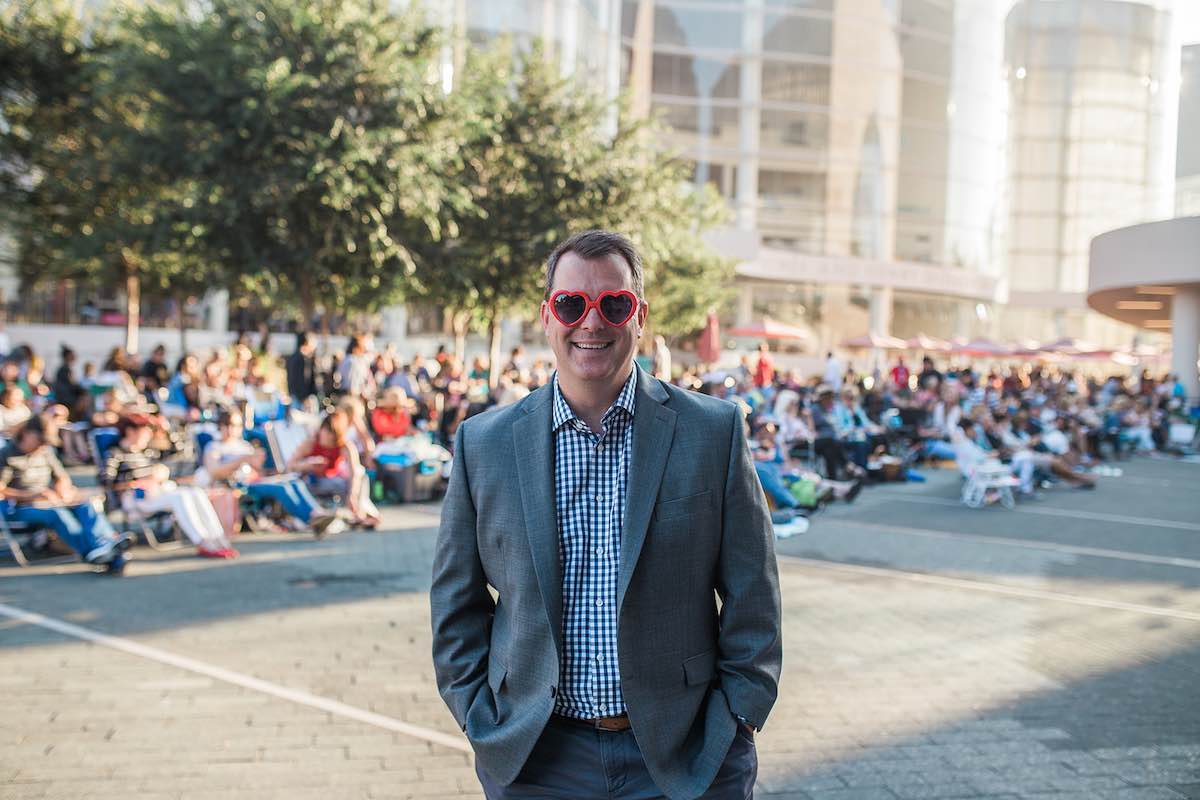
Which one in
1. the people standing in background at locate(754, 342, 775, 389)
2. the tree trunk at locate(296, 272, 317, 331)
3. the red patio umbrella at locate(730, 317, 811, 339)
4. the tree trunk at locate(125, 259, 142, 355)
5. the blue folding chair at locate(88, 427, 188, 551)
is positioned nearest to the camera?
the blue folding chair at locate(88, 427, 188, 551)

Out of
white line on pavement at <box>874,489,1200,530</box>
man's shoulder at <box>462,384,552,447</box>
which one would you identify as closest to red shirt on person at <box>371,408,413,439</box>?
white line on pavement at <box>874,489,1200,530</box>

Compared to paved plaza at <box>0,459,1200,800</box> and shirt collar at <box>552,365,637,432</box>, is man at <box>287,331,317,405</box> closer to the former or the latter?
paved plaza at <box>0,459,1200,800</box>

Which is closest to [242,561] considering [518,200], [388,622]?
[388,622]

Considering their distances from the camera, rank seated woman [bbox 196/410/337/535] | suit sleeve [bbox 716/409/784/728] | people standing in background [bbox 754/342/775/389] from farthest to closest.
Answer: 1. people standing in background [bbox 754/342/775/389]
2. seated woman [bbox 196/410/337/535]
3. suit sleeve [bbox 716/409/784/728]

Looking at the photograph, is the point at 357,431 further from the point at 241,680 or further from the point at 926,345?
the point at 926,345

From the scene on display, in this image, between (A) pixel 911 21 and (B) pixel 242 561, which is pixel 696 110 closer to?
(A) pixel 911 21

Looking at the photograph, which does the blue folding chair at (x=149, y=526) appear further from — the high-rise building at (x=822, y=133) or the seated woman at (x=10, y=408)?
the high-rise building at (x=822, y=133)

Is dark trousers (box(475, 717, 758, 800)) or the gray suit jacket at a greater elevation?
the gray suit jacket

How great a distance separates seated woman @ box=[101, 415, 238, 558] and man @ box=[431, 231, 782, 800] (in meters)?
7.52

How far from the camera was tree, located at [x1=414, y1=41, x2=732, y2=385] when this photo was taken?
72.9ft

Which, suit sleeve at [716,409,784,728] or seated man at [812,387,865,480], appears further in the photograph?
seated man at [812,387,865,480]

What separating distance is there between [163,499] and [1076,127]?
77258mm

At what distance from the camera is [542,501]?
7.57 ft

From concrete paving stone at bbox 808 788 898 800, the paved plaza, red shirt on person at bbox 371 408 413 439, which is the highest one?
red shirt on person at bbox 371 408 413 439
